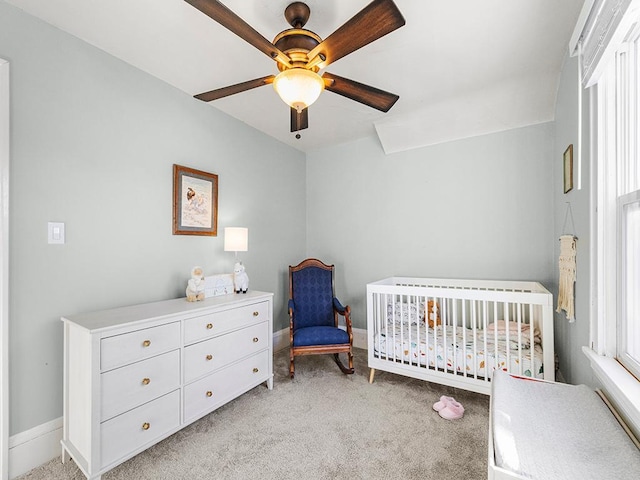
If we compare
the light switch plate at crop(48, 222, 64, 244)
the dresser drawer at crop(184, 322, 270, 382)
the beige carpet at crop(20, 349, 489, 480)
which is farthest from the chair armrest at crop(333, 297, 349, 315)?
the light switch plate at crop(48, 222, 64, 244)

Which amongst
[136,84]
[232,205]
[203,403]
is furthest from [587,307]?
[136,84]

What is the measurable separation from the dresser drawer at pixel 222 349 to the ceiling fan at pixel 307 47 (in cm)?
160

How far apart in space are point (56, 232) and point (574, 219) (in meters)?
3.22

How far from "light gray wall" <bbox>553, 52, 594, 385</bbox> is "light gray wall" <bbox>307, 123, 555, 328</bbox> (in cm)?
30

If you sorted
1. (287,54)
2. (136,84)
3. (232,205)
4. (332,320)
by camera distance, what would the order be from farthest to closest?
(332,320) < (232,205) < (136,84) < (287,54)

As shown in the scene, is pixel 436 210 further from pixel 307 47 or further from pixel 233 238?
pixel 307 47

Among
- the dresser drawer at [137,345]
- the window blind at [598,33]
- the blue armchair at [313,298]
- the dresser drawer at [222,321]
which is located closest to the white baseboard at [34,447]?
the dresser drawer at [137,345]

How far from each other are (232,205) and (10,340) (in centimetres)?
181

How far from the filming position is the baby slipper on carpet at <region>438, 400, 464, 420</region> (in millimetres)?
2074

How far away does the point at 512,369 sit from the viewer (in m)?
2.12

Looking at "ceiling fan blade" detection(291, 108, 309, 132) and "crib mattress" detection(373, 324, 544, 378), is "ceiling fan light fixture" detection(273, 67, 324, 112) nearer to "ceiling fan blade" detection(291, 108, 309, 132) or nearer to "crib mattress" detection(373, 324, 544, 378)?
"ceiling fan blade" detection(291, 108, 309, 132)

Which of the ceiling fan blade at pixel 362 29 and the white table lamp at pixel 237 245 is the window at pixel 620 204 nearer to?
the ceiling fan blade at pixel 362 29

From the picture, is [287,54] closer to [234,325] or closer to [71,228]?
[71,228]

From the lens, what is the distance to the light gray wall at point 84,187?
1668mm
